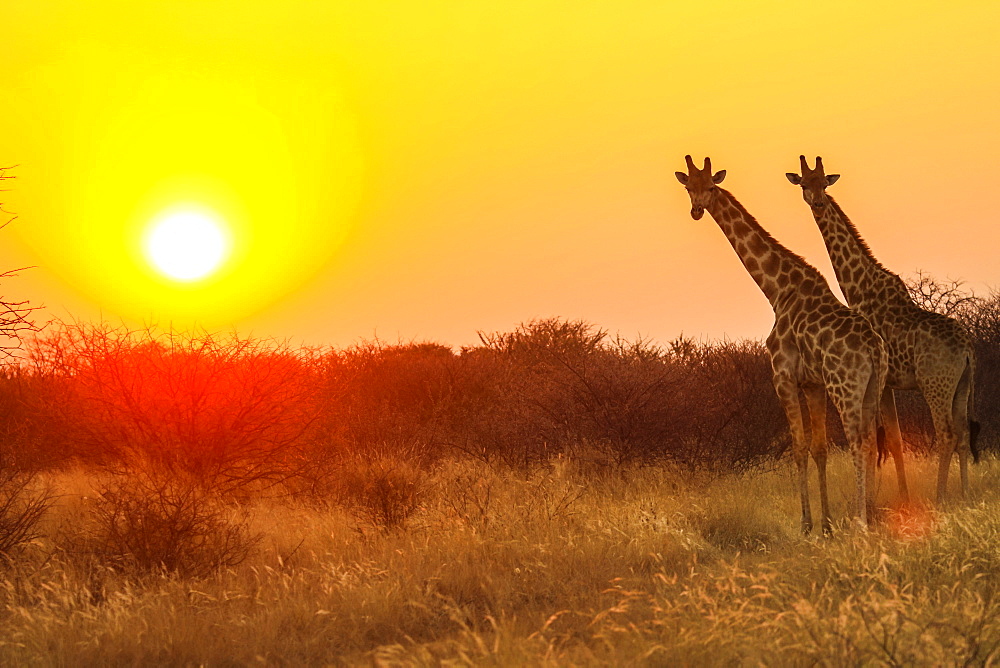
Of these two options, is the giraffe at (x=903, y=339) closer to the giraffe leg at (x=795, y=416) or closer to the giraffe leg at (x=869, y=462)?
the giraffe leg at (x=869, y=462)

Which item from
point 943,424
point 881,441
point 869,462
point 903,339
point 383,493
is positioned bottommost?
point 869,462

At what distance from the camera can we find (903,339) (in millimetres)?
11219

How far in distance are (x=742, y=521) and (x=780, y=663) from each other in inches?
200

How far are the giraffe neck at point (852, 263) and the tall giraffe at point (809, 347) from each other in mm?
1186

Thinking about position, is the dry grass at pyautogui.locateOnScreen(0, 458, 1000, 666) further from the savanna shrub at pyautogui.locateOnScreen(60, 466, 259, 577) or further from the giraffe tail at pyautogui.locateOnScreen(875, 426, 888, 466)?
the giraffe tail at pyautogui.locateOnScreen(875, 426, 888, 466)

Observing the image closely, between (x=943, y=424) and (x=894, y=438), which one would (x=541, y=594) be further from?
(x=943, y=424)

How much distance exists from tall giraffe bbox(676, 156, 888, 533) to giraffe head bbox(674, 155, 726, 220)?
0.01 m

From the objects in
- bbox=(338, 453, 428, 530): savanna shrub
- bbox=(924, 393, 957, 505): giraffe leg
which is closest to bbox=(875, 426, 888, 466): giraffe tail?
bbox=(924, 393, 957, 505): giraffe leg

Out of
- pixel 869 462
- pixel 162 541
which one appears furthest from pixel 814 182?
pixel 162 541

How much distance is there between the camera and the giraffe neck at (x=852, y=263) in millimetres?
11695

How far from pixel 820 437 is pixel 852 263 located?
271 centimetres

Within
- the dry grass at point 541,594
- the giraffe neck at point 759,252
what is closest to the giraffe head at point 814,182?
the giraffe neck at point 759,252

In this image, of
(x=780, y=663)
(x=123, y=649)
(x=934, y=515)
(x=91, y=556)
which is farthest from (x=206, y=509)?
(x=934, y=515)

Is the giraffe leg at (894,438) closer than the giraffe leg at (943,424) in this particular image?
Yes
